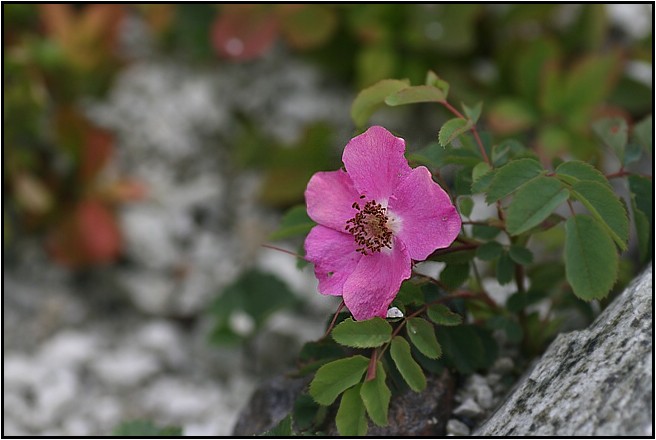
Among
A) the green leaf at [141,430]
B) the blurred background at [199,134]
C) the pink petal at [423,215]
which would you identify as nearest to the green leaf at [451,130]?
the pink petal at [423,215]

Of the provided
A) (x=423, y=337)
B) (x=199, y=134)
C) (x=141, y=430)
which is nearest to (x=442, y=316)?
(x=423, y=337)

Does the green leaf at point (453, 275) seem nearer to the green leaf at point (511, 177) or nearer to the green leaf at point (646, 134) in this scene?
the green leaf at point (511, 177)

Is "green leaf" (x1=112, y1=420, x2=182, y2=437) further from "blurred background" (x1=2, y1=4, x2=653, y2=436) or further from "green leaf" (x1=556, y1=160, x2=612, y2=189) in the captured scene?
"green leaf" (x1=556, y1=160, x2=612, y2=189)

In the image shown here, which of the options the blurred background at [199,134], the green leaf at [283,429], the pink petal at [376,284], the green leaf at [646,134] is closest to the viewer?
the pink petal at [376,284]

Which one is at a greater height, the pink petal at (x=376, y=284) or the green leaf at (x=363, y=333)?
the pink petal at (x=376, y=284)

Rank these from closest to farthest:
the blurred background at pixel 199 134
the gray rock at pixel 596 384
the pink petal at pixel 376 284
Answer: the gray rock at pixel 596 384, the pink petal at pixel 376 284, the blurred background at pixel 199 134

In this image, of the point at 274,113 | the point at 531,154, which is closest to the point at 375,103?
the point at 531,154
